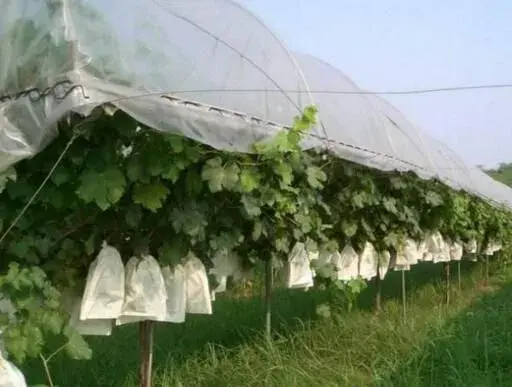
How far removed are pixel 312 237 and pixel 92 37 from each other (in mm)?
2390

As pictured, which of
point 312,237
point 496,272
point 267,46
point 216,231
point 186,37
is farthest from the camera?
point 496,272

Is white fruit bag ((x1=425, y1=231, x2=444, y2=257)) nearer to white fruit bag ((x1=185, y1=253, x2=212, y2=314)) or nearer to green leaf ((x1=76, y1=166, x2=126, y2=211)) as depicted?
white fruit bag ((x1=185, y1=253, x2=212, y2=314))

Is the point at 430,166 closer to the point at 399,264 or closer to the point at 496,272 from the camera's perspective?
the point at 399,264

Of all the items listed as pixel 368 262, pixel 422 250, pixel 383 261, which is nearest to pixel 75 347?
pixel 368 262

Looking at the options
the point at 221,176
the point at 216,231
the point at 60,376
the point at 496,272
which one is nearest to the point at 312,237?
the point at 216,231

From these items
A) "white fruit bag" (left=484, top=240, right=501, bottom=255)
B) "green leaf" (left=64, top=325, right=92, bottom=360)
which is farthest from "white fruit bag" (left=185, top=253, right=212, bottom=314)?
"white fruit bag" (left=484, top=240, right=501, bottom=255)

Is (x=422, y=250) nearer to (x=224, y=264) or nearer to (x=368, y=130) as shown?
(x=368, y=130)

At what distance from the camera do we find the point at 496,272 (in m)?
13.4

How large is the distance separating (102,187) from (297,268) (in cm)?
200

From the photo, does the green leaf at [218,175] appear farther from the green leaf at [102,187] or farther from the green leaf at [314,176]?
the green leaf at [314,176]

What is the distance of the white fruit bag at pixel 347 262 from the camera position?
18.8ft

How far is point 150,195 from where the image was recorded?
3174 millimetres

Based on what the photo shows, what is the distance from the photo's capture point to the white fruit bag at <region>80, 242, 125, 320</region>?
3.05m

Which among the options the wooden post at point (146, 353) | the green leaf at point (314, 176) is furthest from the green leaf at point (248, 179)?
the wooden post at point (146, 353)
